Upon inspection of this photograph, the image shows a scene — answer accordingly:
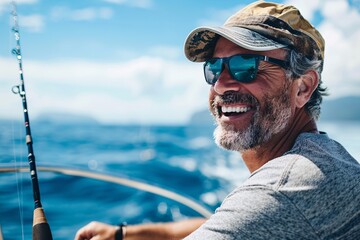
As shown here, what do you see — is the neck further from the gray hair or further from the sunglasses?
the sunglasses

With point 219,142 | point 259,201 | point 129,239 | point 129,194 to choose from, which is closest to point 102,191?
point 129,194

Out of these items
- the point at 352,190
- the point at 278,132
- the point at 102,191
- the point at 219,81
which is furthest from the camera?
the point at 102,191

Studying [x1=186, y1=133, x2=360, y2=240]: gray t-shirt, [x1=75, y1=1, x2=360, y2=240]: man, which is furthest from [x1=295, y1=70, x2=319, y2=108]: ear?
[x1=186, y1=133, x2=360, y2=240]: gray t-shirt

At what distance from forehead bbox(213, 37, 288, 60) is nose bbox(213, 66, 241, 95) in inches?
3.4

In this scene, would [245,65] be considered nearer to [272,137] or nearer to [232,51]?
[232,51]

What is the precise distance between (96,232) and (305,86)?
1.19 meters

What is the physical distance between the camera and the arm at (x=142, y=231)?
1.96 m

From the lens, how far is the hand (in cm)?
195

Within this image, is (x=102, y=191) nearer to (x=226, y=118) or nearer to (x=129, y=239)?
(x=129, y=239)

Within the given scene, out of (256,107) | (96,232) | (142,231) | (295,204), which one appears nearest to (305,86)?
(256,107)

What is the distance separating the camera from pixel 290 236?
1.20 meters

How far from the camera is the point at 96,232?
1972mm

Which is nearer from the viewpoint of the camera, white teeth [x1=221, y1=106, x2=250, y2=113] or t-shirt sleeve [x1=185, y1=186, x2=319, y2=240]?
t-shirt sleeve [x1=185, y1=186, x2=319, y2=240]

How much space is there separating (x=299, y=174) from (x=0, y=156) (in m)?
2.14
